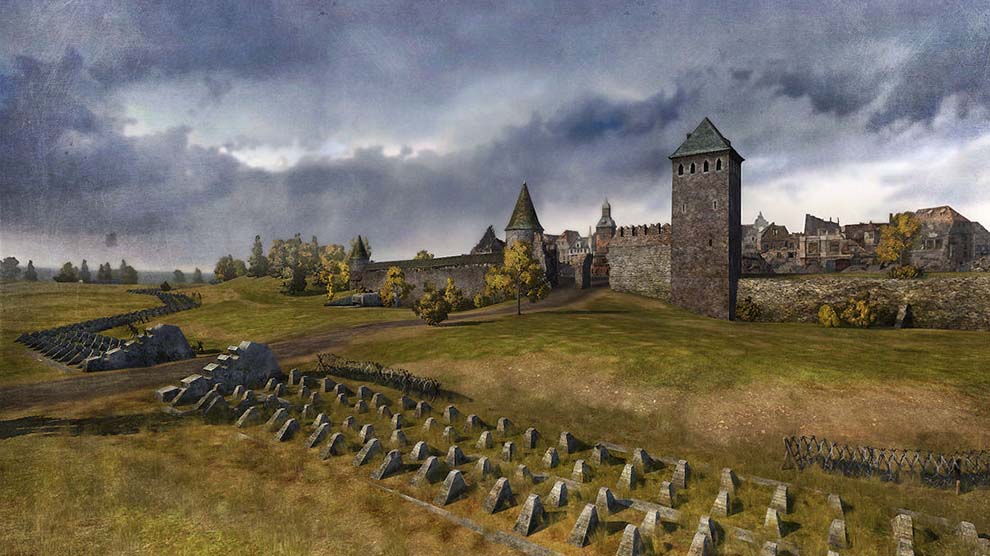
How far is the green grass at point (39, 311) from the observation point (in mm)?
22464

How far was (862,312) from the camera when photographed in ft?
101

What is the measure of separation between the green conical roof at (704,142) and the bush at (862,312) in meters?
15.9

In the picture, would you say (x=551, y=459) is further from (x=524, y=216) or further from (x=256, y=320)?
(x=524, y=216)

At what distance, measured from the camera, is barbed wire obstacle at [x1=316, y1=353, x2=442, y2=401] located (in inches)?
700

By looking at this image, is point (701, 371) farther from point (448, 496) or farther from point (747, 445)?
point (448, 496)

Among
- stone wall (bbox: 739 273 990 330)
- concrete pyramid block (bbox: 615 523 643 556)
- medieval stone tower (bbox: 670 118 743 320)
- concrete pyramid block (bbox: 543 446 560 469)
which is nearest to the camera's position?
concrete pyramid block (bbox: 615 523 643 556)

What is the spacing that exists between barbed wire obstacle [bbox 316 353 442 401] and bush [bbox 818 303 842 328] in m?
30.7

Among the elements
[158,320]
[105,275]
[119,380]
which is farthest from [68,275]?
[119,380]

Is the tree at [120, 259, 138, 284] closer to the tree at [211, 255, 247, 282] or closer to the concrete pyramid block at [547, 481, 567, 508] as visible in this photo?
the tree at [211, 255, 247, 282]

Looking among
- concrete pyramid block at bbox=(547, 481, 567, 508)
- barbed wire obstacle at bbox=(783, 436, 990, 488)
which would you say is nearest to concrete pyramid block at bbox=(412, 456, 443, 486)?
concrete pyramid block at bbox=(547, 481, 567, 508)

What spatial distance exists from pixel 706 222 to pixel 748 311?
883cm

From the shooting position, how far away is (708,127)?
130 feet

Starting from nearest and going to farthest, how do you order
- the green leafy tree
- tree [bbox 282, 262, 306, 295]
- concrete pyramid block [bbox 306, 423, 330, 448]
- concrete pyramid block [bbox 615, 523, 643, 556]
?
concrete pyramid block [bbox 615, 523, 643, 556] < concrete pyramid block [bbox 306, 423, 330, 448] < the green leafy tree < tree [bbox 282, 262, 306, 295]

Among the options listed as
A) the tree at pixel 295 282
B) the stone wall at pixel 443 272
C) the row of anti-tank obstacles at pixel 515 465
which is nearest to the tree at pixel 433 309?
the row of anti-tank obstacles at pixel 515 465
